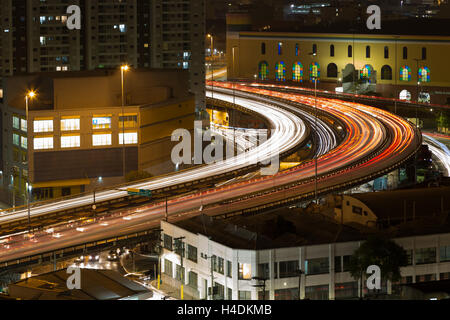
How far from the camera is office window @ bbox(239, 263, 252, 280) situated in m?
21.4

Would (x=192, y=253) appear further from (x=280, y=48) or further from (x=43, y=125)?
(x=280, y=48)

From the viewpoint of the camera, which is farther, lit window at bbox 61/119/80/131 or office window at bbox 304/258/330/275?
lit window at bbox 61/119/80/131

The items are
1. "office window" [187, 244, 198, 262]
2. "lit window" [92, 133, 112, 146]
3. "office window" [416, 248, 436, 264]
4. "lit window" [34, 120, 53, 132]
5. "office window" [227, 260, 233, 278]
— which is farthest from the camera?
"lit window" [92, 133, 112, 146]

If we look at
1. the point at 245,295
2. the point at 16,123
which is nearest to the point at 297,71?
the point at 16,123

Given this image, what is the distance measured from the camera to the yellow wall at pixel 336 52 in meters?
56.1

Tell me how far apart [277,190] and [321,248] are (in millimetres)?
8105

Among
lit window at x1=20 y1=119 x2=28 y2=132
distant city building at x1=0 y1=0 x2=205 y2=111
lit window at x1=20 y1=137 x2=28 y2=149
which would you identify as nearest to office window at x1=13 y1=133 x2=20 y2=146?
A: lit window at x1=20 y1=137 x2=28 y2=149

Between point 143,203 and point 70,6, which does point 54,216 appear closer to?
point 143,203

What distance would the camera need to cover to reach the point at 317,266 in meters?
21.8

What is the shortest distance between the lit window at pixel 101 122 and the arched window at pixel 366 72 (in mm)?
24068

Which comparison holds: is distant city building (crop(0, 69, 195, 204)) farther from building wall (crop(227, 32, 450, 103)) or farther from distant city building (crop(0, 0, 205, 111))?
building wall (crop(227, 32, 450, 103))

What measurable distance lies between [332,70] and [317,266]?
1564 inches

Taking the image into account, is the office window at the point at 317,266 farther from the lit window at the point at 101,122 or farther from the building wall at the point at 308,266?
the lit window at the point at 101,122

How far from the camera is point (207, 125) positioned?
44625 millimetres
